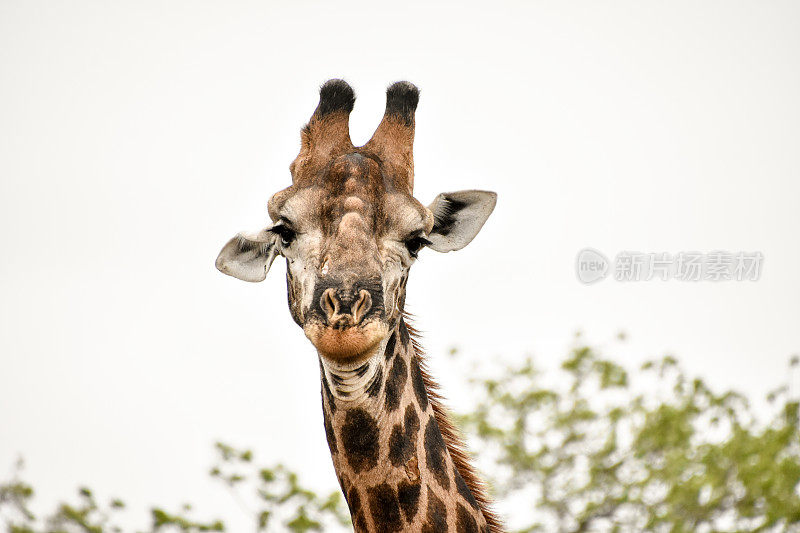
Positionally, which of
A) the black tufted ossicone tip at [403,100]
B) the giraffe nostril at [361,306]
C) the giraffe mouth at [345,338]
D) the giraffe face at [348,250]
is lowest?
the giraffe mouth at [345,338]

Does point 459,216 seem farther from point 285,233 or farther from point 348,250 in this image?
point 348,250

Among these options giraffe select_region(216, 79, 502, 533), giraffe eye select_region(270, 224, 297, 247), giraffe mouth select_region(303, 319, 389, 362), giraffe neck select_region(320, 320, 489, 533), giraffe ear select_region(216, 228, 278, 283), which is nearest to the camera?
giraffe mouth select_region(303, 319, 389, 362)

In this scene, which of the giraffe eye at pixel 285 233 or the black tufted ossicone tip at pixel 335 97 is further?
the black tufted ossicone tip at pixel 335 97

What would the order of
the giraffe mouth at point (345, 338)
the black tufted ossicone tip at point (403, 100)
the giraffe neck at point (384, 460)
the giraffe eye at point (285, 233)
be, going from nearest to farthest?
the giraffe mouth at point (345, 338), the giraffe neck at point (384, 460), the giraffe eye at point (285, 233), the black tufted ossicone tip at point (403, 100)

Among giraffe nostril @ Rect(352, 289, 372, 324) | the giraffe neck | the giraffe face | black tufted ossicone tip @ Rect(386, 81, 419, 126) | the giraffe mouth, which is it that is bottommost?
the giraffe neck

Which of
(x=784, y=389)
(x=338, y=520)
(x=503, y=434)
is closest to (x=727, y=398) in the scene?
(x=784, y=389)

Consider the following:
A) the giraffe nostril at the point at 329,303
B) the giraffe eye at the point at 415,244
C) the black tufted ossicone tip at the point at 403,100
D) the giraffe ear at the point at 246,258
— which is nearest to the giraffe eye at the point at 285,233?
the giraffe ear at the point at 246,258

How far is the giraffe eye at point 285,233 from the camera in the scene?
4.68m

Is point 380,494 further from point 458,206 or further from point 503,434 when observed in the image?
point 503,434

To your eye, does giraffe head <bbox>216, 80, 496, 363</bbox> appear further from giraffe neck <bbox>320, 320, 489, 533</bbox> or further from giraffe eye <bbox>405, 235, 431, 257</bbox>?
giraffe neck <bbox>320, 320, 489, 533</bbox>

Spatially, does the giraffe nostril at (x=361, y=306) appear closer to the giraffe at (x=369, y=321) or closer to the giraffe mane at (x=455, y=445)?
the giraffe at (x=369, y=321)

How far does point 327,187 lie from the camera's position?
4.65 metres

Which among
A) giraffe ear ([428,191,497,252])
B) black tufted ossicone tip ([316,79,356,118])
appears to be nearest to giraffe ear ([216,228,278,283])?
black tufted ossicone tip ([316,79,356,118])

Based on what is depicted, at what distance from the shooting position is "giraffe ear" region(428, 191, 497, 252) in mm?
5180
